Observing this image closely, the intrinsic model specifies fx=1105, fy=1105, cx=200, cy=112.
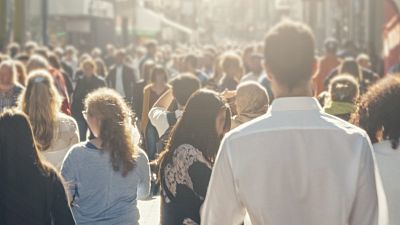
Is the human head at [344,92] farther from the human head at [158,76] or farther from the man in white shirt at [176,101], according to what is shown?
the human head at [158,76]

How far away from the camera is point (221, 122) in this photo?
250 inches

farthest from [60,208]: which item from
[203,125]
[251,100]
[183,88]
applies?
[183,88]

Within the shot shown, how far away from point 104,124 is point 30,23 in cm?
2994

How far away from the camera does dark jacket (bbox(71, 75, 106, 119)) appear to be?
15.1 meters

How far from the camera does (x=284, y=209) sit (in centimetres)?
375

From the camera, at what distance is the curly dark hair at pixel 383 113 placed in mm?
5270

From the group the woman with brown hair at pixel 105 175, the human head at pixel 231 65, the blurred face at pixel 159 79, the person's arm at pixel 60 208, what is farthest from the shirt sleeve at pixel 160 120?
the human head at pixel 231 65

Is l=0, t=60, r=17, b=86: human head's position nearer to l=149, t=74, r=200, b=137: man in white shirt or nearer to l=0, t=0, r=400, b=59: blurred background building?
l=149, t=74, r=200, b=137: man in white shirt

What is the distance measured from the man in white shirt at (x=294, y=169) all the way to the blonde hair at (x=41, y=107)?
393 centimetres

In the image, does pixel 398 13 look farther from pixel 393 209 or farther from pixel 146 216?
pixel 393 209

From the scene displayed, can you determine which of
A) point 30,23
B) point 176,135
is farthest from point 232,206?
point 30,23

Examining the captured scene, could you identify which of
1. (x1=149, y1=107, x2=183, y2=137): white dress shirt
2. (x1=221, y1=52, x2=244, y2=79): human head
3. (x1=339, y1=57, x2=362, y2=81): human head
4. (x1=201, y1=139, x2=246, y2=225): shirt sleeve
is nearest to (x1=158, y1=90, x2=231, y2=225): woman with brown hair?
(x1=201, y1=139, x2=246, y2=225): shirt sleeve

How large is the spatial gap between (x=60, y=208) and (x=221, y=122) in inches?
64.4

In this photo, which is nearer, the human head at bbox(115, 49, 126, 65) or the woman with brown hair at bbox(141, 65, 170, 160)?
the woman with brown hair at bbox(141, 65, 170, 160)
